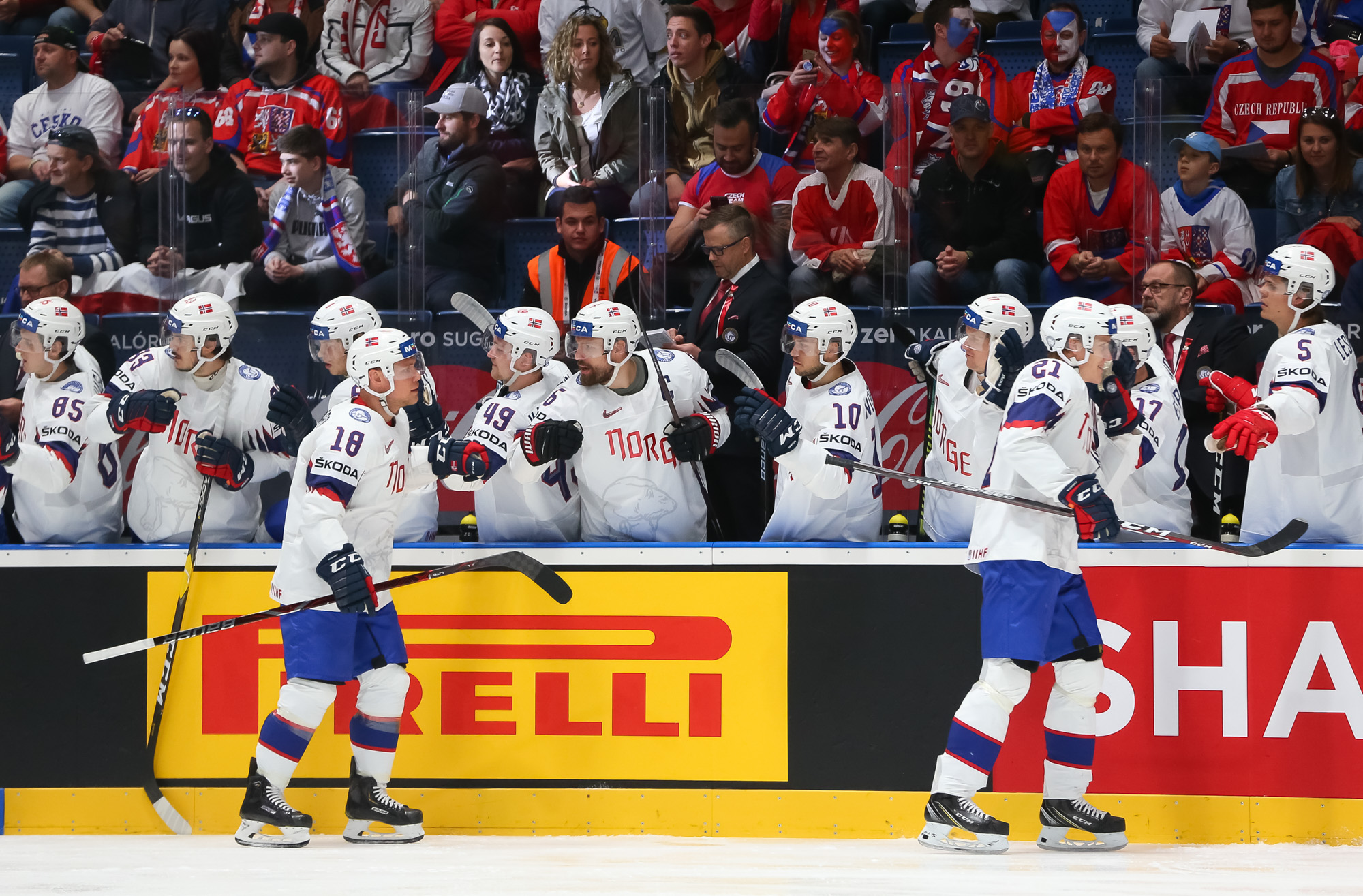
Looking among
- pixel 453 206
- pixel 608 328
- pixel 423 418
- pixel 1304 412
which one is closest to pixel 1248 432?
pixel 1304 412

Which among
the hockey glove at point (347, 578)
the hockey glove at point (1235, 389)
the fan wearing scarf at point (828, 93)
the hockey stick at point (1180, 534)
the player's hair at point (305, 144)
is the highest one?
the fan wearing scarf at point (828, 93)

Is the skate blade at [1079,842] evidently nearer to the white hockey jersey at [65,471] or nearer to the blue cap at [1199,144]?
the blue cap at [1199,144]

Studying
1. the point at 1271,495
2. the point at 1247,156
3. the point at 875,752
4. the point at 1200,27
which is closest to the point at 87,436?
the point at 875,752

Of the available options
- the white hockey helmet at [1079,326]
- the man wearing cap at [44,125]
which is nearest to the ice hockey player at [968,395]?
the white hockey helmet at [1079,326]

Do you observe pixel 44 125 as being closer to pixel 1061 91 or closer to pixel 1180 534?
pixel 1061 91

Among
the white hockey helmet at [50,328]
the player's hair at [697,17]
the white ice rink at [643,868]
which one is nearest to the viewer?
the white ice rink at [643,868]

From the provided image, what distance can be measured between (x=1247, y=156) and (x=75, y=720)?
4.91 meters

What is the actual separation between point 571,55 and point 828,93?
140cm

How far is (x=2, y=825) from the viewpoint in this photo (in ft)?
16.5

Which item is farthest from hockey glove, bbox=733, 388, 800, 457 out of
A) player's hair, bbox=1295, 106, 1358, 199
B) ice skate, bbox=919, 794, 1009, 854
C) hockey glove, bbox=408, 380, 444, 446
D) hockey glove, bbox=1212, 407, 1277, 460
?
player's hair, bbox=1295, 106, 1358, 199

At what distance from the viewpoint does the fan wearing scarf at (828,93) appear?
707cm

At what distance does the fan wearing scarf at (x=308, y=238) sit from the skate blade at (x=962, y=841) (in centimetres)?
329

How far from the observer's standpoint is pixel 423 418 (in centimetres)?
498

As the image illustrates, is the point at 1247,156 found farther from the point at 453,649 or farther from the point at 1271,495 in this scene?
the point at 453,649
